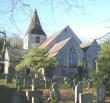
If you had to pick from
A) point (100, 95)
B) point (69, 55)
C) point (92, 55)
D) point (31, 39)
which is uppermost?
point (31, 39)

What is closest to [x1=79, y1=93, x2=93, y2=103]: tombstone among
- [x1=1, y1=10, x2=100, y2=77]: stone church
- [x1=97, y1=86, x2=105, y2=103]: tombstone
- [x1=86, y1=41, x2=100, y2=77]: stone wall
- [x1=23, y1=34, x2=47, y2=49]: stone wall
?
[x1=97, y1=86, x2=105, y2=103]: tombstone

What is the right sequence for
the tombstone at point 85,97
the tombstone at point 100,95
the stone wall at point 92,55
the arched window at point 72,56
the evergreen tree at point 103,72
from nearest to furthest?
1. the tombstone at point 85,97
2. the tombstone at point 100,95
3. the evergreen tree at point 103,72
4. the arched window at point 72,56
5. the stone wall at point 92,55

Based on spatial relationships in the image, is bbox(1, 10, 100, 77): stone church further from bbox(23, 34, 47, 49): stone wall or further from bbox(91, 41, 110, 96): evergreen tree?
bbox(91, 41, 110, 96): evergreen tree

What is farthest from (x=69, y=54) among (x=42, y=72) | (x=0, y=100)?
(x=0, y=100)

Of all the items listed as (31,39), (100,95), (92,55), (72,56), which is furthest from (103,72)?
(31,39)

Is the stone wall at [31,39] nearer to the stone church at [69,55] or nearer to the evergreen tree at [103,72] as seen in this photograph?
the stone church at [69,55]

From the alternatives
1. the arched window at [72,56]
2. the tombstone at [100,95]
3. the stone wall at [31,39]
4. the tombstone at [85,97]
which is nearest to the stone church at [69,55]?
the arched window at [72,56]

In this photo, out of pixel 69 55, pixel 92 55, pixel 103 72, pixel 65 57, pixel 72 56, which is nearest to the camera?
pixel 103 72

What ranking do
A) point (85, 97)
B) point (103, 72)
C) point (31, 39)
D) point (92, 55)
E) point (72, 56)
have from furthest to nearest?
1. point (31, 39)
2. point (92, 55)
3. point (72, 56)
4. point (103, 72)
5. point (85, 97)

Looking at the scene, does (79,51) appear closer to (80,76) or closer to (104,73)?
(80,76)

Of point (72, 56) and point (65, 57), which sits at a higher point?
point (72, 56)

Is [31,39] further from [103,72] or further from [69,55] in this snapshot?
[103,72]

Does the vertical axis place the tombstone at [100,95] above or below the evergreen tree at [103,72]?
below

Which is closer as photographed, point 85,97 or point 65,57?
point 85,97
